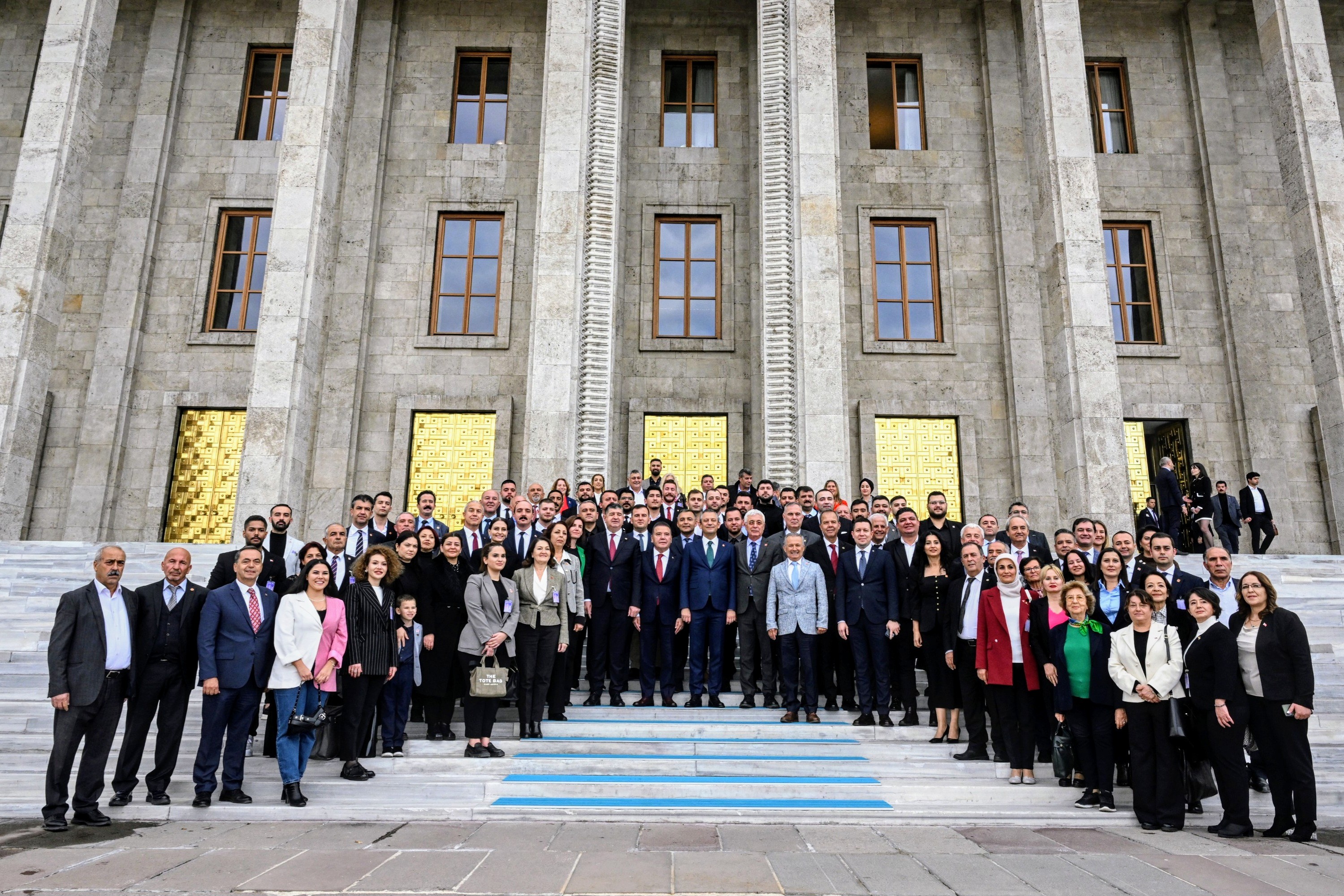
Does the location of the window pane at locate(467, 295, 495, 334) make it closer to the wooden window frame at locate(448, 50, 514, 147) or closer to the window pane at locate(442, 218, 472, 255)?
the window pane at locate(442, 218, 472, 255)

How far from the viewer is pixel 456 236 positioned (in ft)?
62.3

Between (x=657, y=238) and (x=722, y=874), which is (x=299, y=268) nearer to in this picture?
(x=657, y=238)

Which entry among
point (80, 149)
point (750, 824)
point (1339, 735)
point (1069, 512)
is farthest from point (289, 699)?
point (80, 149)

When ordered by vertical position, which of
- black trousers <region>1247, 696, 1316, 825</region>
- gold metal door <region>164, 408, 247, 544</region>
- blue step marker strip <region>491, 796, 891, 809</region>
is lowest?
blue step marker strip <region>491, 796, 891, 809</region>

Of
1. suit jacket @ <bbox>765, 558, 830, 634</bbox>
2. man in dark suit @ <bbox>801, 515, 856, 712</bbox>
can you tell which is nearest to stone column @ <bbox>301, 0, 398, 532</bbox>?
man in dark suit @ <bbox>801, 515, 856, 712</bbox>

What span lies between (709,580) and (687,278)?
33.7 feet

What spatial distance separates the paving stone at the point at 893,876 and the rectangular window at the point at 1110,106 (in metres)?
18.1

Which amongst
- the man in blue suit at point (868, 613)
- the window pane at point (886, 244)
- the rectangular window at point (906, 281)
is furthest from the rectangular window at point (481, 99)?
the man in blue suit at point (868, 613)

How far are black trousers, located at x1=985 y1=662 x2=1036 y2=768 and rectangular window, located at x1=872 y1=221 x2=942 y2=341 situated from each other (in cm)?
1143

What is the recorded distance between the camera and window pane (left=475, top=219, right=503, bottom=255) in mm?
18875

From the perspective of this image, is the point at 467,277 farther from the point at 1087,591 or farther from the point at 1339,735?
→ the point at 1339,735

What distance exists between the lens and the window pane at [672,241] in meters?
18.7

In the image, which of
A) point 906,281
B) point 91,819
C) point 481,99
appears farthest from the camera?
point 481,99

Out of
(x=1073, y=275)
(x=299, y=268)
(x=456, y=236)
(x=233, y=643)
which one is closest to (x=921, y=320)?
(x=1073, y=275)
